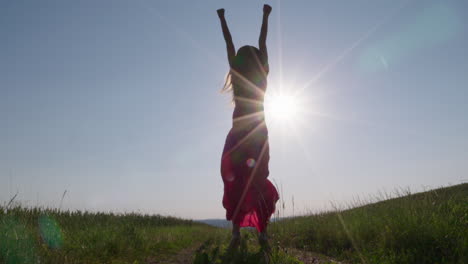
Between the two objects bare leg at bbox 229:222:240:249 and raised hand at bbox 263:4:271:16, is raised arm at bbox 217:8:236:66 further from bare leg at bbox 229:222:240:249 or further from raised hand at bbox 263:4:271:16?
bare leg at bbox 229:222:240:249

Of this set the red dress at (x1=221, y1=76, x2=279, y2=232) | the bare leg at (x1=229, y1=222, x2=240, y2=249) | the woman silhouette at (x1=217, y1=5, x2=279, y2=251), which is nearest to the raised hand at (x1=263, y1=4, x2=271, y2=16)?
the woman silhouette at (x1=217, y1=5, x2=279, y2=251)

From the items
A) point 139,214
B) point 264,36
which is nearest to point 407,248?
point 264,36

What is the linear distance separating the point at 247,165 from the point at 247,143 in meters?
0.31

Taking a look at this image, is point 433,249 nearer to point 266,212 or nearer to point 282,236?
point 266,212

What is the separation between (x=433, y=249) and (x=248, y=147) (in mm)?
2869

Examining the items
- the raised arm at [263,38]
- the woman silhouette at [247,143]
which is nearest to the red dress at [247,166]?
the woman silhouette at [247,143]

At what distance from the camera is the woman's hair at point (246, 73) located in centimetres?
432

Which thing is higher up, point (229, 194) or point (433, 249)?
point (229, 194)

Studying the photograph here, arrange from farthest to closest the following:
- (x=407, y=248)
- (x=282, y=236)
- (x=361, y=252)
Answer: (x=282, y=236)
(x=361, y=252)
(x=407, y=248)

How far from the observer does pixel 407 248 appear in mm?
4410

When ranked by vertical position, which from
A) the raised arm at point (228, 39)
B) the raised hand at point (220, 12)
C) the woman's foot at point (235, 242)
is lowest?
the woman's foot at point (235, 242)

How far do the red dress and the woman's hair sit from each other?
20cm

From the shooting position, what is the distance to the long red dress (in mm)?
4277

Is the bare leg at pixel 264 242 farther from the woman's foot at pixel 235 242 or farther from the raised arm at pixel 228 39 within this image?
the raised arm at pixel 228 39
